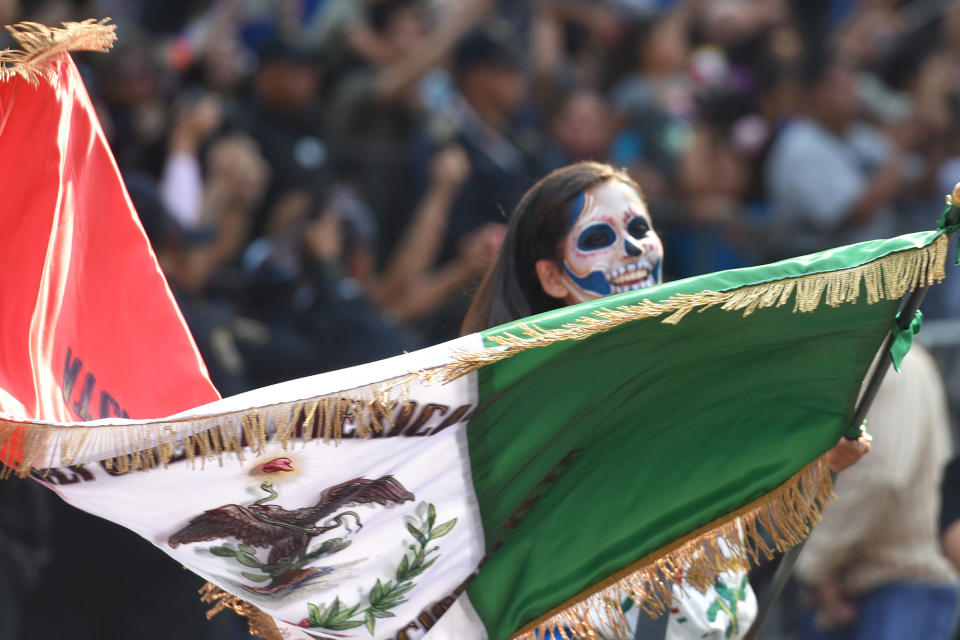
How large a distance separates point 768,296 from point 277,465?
1.13m

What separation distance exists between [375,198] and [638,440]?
16.1ft

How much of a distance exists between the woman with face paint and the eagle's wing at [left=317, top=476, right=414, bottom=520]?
810mm

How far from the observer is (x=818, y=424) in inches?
130

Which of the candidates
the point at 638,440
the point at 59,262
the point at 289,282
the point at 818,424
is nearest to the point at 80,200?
the point at 59,262

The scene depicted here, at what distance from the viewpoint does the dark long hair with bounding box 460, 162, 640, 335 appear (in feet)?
12.5

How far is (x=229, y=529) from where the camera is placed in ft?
9.76

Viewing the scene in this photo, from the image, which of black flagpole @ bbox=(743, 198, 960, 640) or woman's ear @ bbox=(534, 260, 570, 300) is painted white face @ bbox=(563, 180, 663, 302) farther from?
black flagpole @ bbox=(743, 198, 960, 640)

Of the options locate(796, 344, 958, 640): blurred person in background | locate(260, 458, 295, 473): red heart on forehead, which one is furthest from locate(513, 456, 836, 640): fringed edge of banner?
locate(796, 344, 958, 640): blurred person in background

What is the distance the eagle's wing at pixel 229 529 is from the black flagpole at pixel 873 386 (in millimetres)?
1277

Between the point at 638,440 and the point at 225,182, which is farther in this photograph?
the point at 225,182

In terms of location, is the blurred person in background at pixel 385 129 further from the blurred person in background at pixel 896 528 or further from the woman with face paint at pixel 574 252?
the woman with face paint at pixel 574 252

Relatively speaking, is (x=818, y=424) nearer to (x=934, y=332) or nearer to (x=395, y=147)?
(x=934, y=332)

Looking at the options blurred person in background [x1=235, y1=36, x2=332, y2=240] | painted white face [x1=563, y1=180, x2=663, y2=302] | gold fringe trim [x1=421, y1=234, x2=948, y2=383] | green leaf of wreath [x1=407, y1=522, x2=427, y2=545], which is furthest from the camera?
blurred person in background [x1=235, y1=36, x2=332, y2=240]

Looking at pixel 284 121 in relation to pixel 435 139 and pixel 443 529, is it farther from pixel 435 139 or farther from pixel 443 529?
pixel 443 529
